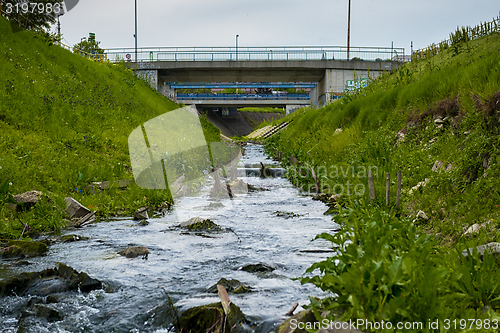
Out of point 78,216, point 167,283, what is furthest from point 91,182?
point 167,283

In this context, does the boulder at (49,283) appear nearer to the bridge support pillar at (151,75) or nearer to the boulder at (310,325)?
the boulder at (310,325)

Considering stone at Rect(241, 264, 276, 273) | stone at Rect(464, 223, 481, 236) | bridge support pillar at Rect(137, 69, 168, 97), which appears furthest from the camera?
bridge support pillar at Rect(137, 69, 168, 97)

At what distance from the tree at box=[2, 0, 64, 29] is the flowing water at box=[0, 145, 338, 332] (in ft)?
59.8

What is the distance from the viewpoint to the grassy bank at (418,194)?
2.78 metres

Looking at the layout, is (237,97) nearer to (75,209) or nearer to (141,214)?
(141,214)

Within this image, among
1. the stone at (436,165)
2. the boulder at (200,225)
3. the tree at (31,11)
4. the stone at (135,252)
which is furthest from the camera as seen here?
the tree at (31,11)

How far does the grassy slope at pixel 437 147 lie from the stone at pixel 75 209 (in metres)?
5.78

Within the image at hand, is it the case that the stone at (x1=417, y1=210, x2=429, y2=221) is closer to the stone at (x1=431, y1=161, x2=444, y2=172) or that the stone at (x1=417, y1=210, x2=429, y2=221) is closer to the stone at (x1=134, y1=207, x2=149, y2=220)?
the stone at (x1=431, y1=161, x2=444, y2=172)

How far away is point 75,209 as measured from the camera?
25.5 ft

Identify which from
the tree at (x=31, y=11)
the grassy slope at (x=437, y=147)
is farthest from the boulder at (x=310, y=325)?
the tree at (x=31, y=11)

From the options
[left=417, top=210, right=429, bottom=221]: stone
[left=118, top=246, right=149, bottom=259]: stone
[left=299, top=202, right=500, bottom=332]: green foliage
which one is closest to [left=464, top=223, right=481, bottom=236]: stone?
[left=417, top=210, right=429, bottom=221]: stone

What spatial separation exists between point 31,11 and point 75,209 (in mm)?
22313

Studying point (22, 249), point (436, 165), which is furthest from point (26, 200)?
point (436, 165)

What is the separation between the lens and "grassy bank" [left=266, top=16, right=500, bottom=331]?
2.78 meters
